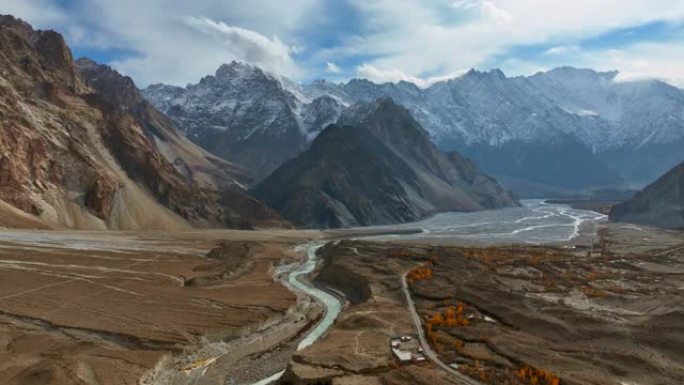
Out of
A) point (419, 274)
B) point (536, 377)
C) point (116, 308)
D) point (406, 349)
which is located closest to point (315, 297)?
point (419, 274)

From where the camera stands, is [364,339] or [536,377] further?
[364,339]

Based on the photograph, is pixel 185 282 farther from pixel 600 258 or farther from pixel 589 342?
pixel 600 258

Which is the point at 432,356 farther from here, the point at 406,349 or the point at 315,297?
the point at 315,297

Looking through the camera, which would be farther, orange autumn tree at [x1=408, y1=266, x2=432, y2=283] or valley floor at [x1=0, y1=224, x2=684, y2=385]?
orange autumn tree at [x1=408, y1=266, x2=432, y2=283]

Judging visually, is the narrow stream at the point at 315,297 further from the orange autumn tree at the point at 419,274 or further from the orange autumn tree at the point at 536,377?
the orange autumn tree at the point at 536,377

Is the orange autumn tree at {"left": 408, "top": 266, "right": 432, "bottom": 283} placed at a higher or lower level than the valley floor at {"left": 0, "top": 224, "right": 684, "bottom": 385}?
higher

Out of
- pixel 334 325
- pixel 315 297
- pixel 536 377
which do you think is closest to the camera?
pixel 536 377

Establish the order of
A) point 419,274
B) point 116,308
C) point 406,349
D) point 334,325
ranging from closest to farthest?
point 406,349 < point 116,308 < point 334,325 < point 419,274

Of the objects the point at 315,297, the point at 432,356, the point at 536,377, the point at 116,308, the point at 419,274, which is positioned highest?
the point at 419,274

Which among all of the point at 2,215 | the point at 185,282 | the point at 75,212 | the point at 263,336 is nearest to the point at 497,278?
the point at 263,336

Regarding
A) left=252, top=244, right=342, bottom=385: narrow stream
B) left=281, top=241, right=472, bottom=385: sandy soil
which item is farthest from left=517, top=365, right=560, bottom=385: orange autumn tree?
left=252, top=244, right=342, bottom=385: narrow stream

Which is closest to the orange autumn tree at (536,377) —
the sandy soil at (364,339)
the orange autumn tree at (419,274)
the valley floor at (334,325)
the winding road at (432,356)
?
the valley floor at (334,325)

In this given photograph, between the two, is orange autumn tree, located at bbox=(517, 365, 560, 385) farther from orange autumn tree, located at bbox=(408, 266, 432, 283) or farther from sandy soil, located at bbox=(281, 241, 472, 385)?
orange autumn tree, located at bbox=(408, 266, 432, 283)
